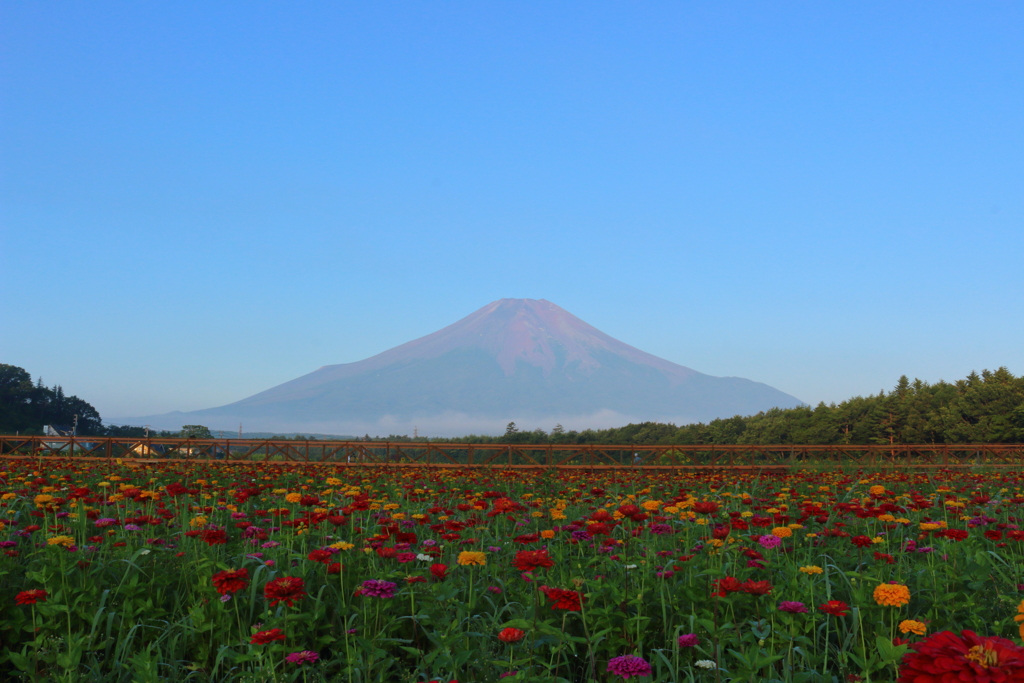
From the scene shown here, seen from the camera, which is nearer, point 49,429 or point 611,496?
point 611,496

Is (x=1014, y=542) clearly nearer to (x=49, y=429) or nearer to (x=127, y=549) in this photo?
(x=127, y=549)

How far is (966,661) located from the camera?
1.39m

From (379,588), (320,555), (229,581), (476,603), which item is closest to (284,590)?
(229,581)

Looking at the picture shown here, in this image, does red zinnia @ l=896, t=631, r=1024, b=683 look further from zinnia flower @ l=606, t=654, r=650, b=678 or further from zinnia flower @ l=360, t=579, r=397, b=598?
zinnia flower @ l=360, t=579, r=397, b=598

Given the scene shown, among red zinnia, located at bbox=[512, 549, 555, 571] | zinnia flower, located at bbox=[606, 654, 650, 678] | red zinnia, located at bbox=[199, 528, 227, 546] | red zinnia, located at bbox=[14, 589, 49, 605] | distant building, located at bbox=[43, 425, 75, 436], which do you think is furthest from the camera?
distant building, located at bbox=[43, 425, 75, 436]

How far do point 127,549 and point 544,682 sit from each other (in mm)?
3002

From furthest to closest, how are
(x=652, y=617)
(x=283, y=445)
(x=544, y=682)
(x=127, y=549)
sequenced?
(x=283, y=445) → (x=127, y=549) → (x=652, y=617) → (x=544, y=682)

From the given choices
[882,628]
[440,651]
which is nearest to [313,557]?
[440,651]

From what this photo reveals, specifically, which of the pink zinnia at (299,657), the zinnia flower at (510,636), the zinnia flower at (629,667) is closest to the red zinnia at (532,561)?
the zinnia flower at (510,636)

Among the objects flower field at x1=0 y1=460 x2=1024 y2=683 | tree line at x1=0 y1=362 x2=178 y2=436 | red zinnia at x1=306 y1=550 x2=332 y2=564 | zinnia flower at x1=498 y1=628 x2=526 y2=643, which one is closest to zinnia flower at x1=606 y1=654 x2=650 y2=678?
flower field at x1=0 y1=460 x2=1024 y2=683

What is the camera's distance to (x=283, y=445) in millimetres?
18531

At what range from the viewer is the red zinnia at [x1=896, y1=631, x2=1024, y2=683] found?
1353mm

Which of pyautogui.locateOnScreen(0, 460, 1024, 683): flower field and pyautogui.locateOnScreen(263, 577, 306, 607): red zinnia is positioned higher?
pyautogui.locateOnScreen(263, 577, 306, 607): red zinnia

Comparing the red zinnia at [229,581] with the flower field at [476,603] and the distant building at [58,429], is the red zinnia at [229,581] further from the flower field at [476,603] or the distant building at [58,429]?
the distant building at [58,429]
